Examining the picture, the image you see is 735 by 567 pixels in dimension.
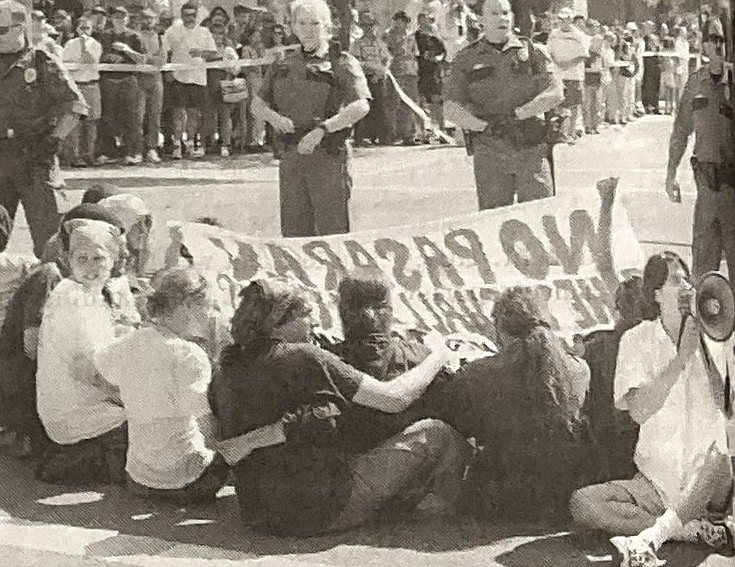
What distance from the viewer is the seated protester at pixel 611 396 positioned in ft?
9.34

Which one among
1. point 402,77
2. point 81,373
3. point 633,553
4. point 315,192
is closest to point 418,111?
point 402,77

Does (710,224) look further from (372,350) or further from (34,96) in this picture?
(34,96)

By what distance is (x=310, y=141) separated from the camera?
115 inches

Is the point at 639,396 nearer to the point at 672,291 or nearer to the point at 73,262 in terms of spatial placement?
the point at 672,291

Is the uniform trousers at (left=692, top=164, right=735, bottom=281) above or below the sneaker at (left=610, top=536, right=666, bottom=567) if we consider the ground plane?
above

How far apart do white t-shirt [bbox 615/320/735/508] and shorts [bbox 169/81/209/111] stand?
1.45m

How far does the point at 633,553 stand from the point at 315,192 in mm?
1330

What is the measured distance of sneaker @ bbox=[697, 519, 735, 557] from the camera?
110 inches

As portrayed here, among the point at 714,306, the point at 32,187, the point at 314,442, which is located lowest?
the point at 314,442

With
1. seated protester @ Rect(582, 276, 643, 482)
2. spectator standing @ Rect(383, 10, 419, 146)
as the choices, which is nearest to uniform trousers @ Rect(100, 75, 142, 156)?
spectator standing @ Rect(383, 10, 419, 146)

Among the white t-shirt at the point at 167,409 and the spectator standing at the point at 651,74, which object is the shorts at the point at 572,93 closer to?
the spectator standing at the point at 651,74

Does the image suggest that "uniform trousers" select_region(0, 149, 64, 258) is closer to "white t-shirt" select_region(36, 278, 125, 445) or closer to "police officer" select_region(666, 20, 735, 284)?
"white t-shirt" select_region(36, 278, 125, 445)

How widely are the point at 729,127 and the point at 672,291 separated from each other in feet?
1.60

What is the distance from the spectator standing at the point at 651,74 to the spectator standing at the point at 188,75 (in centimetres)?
122
